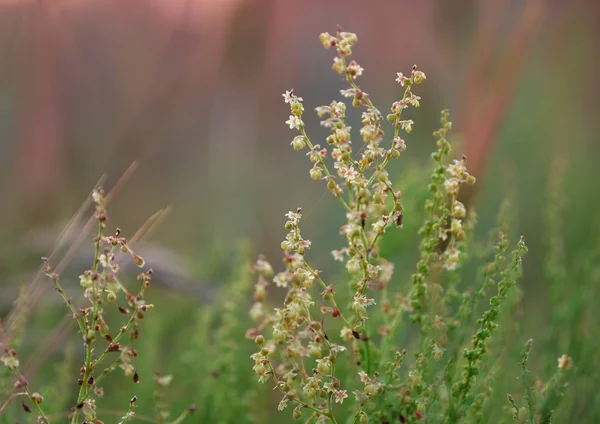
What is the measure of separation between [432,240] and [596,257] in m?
0.89

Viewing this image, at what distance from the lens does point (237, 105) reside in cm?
368

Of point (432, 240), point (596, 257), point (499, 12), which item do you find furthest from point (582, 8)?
point (432, 240)

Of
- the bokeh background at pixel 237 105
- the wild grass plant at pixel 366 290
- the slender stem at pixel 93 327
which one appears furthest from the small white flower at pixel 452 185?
the bokeh background at pixel 237 105

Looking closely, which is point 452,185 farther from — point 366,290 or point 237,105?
point 237,105

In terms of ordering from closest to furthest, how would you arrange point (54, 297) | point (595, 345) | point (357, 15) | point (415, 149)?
point (595, 345) → point (54, 297) → point (415, 149) → point (357, 15)

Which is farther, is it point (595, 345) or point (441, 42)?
point (441, 42)

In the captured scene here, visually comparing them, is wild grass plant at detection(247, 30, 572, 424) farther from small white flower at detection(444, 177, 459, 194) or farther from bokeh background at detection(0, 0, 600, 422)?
bokeh background at detection(0, 0, 600, 422)

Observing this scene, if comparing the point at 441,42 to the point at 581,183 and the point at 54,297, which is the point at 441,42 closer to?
the point at 581,183

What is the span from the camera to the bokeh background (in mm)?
2953

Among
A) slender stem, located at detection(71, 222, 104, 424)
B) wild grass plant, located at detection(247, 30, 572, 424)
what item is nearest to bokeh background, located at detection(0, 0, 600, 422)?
wild grass plant, located at detection(247, 30, 572, 424)

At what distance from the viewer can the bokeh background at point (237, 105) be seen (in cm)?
295

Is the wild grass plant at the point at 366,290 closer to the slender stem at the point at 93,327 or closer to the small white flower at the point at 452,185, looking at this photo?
the small white flower at the point at 452,185

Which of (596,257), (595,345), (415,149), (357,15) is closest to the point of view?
(595,345)

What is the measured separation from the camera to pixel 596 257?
1650 millimetres
